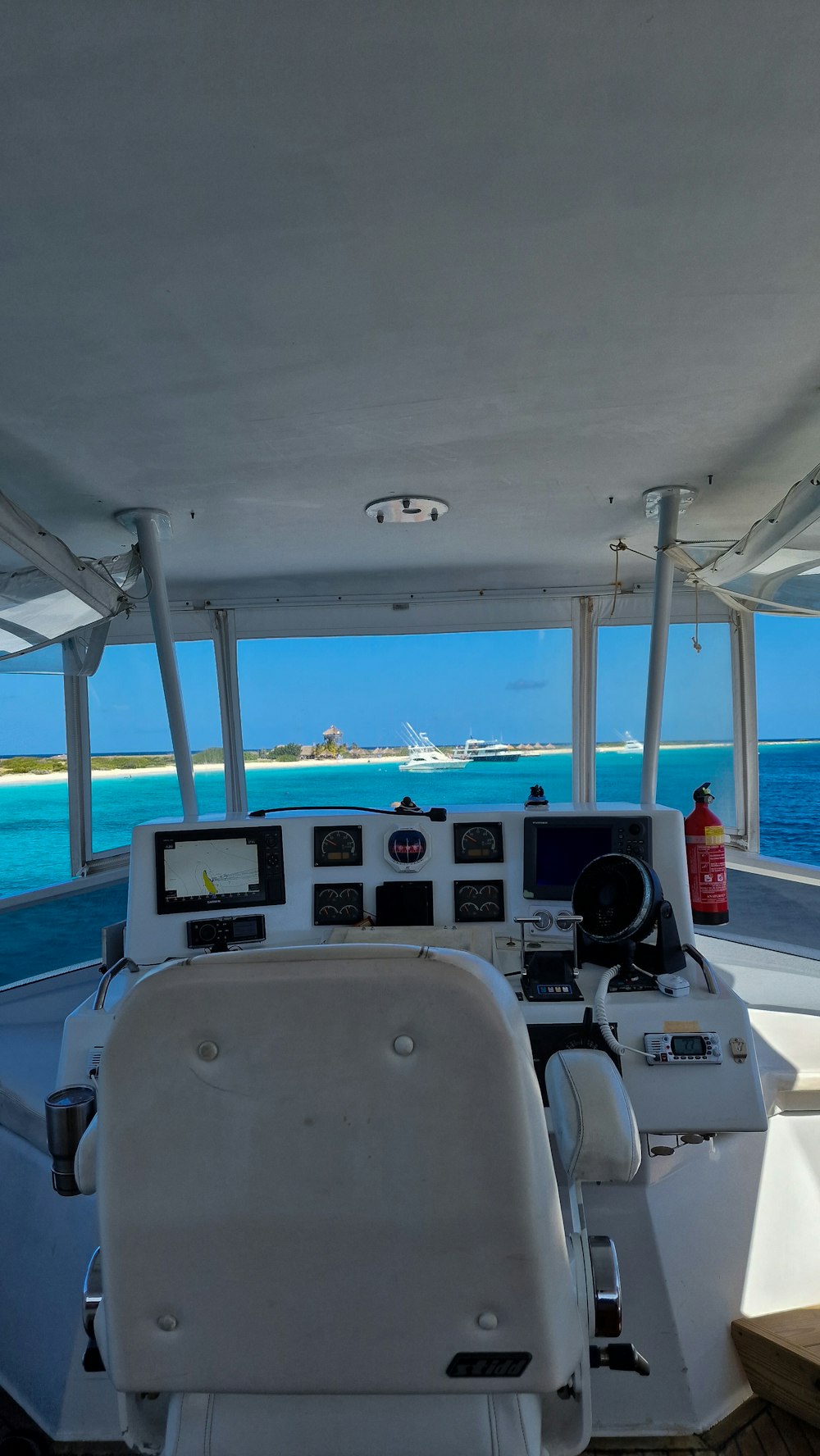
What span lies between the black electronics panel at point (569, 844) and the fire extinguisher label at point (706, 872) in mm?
637

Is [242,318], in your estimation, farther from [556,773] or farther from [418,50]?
[556,773]

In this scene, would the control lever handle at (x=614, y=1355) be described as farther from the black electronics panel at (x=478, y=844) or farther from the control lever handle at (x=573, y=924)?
the black electronics panel at (x=478, y=844)

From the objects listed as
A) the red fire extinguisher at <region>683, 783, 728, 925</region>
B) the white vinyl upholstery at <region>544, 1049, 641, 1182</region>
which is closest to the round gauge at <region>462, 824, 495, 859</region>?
the red fire extinguisher at <region>683, 783, 728, 925</region>

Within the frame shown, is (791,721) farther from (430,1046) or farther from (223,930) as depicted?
(430,1046)

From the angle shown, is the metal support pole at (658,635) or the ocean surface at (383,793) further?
the ocean surface at (383,793)

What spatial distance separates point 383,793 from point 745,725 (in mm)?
31324

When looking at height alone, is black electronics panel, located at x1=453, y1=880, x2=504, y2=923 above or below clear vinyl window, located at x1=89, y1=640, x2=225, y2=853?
below

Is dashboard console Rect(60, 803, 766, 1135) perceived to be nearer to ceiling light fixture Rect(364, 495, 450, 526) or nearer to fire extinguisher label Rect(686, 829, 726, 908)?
fire extinguisher label Rect(686, 829, 726, 908)

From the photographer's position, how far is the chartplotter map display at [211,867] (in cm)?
235

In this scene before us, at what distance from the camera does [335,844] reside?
95.1 inches

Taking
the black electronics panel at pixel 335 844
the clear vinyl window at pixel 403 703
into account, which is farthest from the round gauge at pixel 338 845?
the clear vinyl window at pixel 403 703

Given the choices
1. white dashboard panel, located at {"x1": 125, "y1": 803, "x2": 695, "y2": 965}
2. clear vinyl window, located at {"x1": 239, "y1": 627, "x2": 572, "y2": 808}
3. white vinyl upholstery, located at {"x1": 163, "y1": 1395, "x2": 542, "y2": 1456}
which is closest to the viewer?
white vinyl upholstery, located at {"x1": 163, "y1": 1395, "x2": 542, "y2": 1456}

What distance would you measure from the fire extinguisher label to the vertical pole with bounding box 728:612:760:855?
10.5 ft

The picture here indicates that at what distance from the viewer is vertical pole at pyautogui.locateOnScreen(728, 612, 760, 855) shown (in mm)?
5859
